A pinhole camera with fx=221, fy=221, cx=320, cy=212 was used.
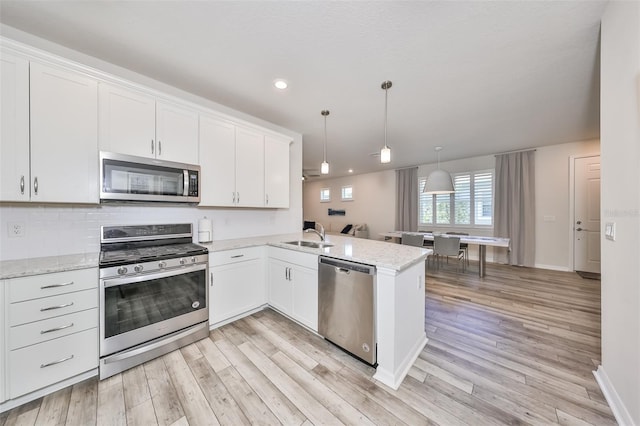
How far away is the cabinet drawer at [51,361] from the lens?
141 cm

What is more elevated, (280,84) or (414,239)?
(280,84)

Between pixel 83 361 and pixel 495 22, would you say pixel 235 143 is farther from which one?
pixel 495 22

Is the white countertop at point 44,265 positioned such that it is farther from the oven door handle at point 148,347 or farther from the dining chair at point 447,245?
the dining chair at point 447,245

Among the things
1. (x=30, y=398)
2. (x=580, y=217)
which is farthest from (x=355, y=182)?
(x=30, y=398)

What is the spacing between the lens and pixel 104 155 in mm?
1864

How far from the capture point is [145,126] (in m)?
2.09

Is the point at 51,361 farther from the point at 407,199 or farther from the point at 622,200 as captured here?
the point at 407,199

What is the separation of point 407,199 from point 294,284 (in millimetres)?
5264

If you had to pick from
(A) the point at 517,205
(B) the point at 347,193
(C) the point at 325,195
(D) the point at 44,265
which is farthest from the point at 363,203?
(D) the point at 44,265

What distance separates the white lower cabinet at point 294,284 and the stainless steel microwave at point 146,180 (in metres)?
1.15

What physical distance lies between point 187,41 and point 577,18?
2964 mm

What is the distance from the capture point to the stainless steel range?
1.71m

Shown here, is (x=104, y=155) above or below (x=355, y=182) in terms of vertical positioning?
below

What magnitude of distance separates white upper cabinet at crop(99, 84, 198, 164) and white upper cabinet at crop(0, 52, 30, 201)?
0.40m
